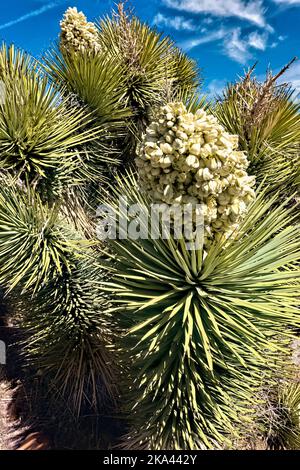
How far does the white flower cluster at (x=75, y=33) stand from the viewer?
4.05 meters

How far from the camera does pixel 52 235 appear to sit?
325cm

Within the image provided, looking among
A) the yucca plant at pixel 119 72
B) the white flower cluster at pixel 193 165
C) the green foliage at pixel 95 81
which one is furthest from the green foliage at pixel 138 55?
the white flower cluster at pixel 193 165

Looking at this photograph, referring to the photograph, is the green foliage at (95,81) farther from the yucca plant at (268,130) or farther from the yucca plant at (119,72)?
the yucca plant at (268,130)

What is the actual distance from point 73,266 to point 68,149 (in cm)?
119

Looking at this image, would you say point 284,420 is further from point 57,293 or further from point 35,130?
point 35,130

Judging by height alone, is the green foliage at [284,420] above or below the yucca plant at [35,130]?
below

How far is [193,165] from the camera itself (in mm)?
1698

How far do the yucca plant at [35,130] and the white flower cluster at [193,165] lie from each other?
66.9 inches

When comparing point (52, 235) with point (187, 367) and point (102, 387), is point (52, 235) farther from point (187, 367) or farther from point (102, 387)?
point (102, 387)

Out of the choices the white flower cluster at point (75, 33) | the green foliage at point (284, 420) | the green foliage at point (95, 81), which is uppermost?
the white flower cluster at point (75, 33)

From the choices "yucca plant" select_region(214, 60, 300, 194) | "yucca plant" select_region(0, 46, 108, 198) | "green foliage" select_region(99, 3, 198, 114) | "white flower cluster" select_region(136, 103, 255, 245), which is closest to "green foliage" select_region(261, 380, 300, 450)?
"yucca plant" select_region(214, 60, 300, 194)

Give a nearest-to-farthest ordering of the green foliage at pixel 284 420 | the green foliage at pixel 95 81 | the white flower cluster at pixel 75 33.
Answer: the green foliage at pixel 95 81 < the green foliage at pixel 284 420 < the white flower cluster at pixel 75 33

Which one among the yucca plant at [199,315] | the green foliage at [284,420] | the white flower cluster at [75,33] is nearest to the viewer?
the yucca plant at [199,315]

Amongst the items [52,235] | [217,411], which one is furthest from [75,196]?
[217,411]
